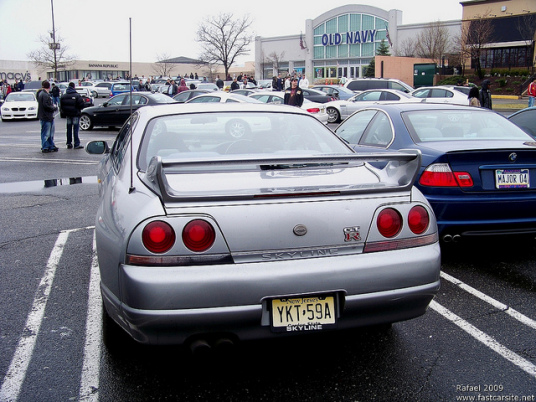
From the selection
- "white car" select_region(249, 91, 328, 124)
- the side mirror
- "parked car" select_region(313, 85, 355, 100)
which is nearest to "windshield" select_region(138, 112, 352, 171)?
the side mirror

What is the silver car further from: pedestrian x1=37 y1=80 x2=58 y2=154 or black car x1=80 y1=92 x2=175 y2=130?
black car x1=80 y1=92 x2=175 y2=130

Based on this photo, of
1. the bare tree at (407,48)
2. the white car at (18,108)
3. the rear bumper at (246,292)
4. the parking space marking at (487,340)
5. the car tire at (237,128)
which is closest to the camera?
the rear bumper at (246,292)

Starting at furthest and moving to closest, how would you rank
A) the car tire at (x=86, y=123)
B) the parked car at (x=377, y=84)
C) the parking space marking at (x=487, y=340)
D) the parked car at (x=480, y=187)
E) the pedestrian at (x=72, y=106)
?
the parked car at (x=377, y=84), the car tire at (x=86, y=123), the pedestrian at (x=72, y=106), the parked car at (x=480, y=187), the parking space marking at (x=487, y=340)

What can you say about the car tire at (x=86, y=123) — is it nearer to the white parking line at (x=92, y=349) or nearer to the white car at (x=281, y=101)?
the white car at (x=281, y=101)

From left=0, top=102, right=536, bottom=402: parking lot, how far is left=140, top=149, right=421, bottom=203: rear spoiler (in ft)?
3.00

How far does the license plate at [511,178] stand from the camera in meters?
4.86

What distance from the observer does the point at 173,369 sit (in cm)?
324

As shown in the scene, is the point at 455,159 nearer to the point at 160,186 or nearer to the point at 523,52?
the point at 160,186

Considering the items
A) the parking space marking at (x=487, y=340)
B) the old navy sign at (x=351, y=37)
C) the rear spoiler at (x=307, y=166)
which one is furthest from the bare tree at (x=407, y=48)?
the rear spoiler at (x=307, y=166)

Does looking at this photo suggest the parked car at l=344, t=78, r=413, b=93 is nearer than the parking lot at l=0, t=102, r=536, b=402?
No

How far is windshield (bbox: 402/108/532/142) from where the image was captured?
565 centimetres

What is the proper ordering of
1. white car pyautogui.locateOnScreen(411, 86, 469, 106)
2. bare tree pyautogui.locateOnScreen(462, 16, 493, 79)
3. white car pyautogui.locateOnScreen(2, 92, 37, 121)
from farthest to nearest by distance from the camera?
bare tree pyautogui.locateOnScreen(462, 16, 493, 79) < white car pyautogui.locateOnScreen(2, 92, 37, 121) < white car pyautogui.locateOnScreen(411, 86, 469, 106)

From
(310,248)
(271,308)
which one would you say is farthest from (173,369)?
(310,248)

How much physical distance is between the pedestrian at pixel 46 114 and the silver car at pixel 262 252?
11.9m
